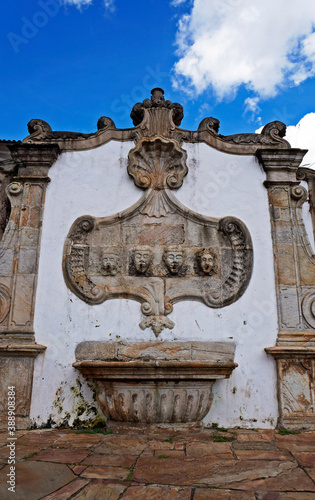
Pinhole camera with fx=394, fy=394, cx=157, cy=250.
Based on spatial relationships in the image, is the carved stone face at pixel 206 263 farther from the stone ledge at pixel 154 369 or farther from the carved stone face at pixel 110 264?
A: the stone ledge at pixel 154 369

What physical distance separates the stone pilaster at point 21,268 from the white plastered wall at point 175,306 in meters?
0.10

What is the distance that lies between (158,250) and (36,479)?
280 centimetres

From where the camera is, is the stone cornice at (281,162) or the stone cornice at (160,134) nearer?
the stone cornice at (281,162)

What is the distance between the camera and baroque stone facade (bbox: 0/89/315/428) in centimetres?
424

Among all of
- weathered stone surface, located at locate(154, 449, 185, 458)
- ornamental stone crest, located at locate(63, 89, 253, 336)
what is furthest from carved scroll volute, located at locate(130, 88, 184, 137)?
weathered stone surface, located at locate(154, 449, 185, 458)

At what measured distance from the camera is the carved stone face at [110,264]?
15.4 feet

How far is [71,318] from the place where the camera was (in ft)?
15.0

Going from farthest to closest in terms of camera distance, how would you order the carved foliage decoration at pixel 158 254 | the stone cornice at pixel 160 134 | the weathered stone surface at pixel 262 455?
the stone cornice at pixel 160 134 → the carved foliage decoration at pixel 158 254 → the weathered stone surface at pixel 262 455

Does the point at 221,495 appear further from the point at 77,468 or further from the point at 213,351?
the point at 213,351

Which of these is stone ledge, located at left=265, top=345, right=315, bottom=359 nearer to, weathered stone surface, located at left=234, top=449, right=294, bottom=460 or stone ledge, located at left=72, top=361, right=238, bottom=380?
stone ledge, located at left=72, top=361, right=238, bottom=380

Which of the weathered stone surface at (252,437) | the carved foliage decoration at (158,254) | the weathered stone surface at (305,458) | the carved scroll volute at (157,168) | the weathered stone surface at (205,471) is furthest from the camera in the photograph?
the carved scroll volute at (157,168)

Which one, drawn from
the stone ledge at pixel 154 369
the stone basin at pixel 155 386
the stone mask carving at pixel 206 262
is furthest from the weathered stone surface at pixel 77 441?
the stone mask carving at pixel 206 262

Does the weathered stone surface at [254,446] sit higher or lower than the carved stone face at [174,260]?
lower

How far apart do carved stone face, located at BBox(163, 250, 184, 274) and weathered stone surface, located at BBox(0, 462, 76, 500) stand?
7.94 feet
